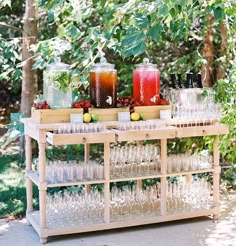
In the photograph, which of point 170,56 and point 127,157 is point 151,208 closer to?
point 127,157

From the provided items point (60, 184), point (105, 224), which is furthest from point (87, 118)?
point (105, 224)

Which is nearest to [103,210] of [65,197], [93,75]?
[65,197]

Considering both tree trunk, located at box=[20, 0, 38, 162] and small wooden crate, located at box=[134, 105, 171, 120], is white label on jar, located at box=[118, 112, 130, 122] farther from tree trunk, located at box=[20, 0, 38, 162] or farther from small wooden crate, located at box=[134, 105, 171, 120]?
tree trunk, located at box=[20, 0, 38, 162]

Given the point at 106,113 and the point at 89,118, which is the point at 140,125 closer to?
the point at 106,113

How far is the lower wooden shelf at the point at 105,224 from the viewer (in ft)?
11.7

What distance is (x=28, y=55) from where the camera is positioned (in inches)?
231

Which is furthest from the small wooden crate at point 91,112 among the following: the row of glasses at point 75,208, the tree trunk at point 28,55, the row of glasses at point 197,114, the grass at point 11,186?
the tree trunk at point 28,55

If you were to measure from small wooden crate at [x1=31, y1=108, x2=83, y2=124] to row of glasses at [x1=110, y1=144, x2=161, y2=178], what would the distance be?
0.46 meters

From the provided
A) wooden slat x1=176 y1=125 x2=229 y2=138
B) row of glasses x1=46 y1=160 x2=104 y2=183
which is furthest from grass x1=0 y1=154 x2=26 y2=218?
wooden slat x1=176 y1=125 x2=229 y2=138

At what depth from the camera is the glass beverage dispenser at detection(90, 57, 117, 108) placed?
3.74 metres

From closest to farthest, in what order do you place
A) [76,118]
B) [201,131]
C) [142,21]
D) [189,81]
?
[142,21] < [76,118] < [201,131] < [189,81]

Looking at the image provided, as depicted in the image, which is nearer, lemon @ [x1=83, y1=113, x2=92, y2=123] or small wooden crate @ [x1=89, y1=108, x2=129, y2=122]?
lemon @ [x1=83, y1=113, x2=92, y2=123]

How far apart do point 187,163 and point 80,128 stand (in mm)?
997

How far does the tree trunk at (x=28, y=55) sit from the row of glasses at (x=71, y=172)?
7.50 feet
